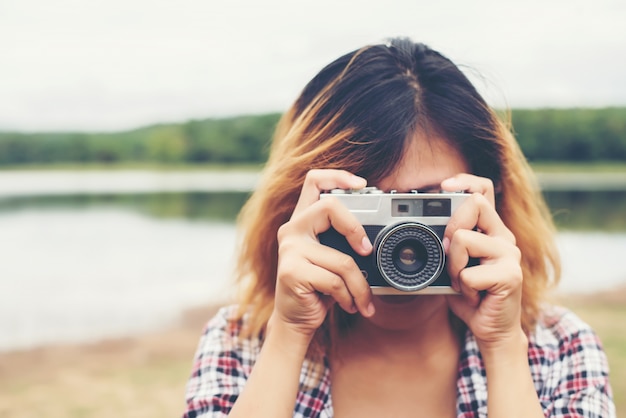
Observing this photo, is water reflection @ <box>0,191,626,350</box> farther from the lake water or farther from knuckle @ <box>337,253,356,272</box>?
knuckle @ <box>337,253,356,272</box>

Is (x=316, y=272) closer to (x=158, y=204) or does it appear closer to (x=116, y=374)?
(x=116, y=374)

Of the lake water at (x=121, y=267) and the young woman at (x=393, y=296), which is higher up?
the lake water at (x=121, y=267)

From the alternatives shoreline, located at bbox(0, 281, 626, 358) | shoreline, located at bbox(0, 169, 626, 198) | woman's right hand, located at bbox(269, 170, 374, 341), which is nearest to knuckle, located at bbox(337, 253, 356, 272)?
woman's right hand, located at bbox(269, 170, 374, 341)

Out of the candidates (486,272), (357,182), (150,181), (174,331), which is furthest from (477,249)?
(150,181)

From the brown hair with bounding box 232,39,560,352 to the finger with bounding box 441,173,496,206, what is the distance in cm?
19

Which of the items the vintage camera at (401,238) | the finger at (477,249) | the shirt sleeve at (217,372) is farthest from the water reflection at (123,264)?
the finger at (477,249)

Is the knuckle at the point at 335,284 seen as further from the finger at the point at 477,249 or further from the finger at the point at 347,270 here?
the finger at the point at 477,249

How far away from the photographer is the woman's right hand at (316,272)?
178cm

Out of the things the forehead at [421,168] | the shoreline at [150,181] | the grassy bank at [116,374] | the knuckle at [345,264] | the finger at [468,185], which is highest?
the shoreline at [150,181]

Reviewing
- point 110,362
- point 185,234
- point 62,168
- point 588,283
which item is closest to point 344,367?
point 110,362

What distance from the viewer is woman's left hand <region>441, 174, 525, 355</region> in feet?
5.78

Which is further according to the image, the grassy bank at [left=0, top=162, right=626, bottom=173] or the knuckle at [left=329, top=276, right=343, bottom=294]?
the grassy bank at [left=0, top=162, right=626, bottom=173]

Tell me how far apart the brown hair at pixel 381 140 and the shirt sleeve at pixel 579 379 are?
0.16 meters

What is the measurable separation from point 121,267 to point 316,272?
517 inches
